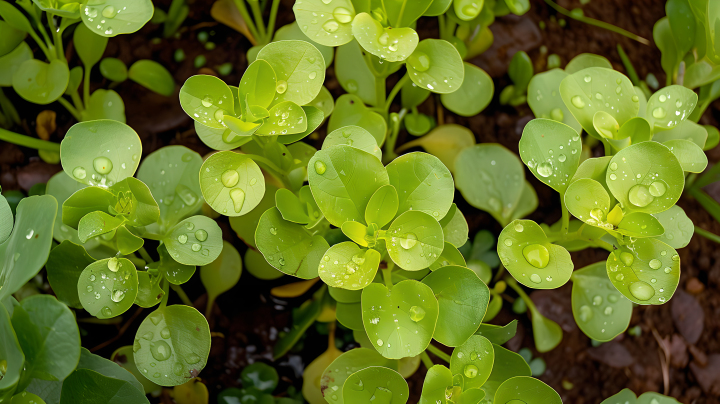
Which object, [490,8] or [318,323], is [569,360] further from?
[490,8]

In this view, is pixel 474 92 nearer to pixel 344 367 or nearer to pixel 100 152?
pixel 344 367

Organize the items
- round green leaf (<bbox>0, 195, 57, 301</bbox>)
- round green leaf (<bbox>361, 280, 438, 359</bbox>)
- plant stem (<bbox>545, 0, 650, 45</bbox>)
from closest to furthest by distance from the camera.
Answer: round green leaf (<bbox>0, 195, 57, 301</bbox>) < round green leaf (<bbox>361, 280, 438, 359</bbox>) < plant stem (<bbox>545, 0, 650, 45</bbox>)

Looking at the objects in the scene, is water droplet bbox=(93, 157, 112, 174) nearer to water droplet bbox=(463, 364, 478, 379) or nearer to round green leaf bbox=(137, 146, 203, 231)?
round green leaf bbox=(137, 146, 203, 231)

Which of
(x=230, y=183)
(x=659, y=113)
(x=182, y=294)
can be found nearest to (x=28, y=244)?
(x=230, y=183)

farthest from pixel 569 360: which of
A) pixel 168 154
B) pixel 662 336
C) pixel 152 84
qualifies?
pixel 152 84

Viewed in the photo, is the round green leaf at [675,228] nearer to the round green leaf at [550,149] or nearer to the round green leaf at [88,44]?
the round green leaf at [550,149]

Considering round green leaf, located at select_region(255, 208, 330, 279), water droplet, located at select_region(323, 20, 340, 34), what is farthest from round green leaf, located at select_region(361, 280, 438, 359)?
water droplet, located at select_region(323, 20, 340, 34)

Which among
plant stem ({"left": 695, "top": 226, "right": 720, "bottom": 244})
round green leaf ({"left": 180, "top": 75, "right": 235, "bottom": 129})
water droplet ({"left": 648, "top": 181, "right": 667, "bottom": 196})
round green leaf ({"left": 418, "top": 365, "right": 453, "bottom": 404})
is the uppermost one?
round green leaf ({"left": 180, "top": 75, "right": 235, "bottom": 129})
